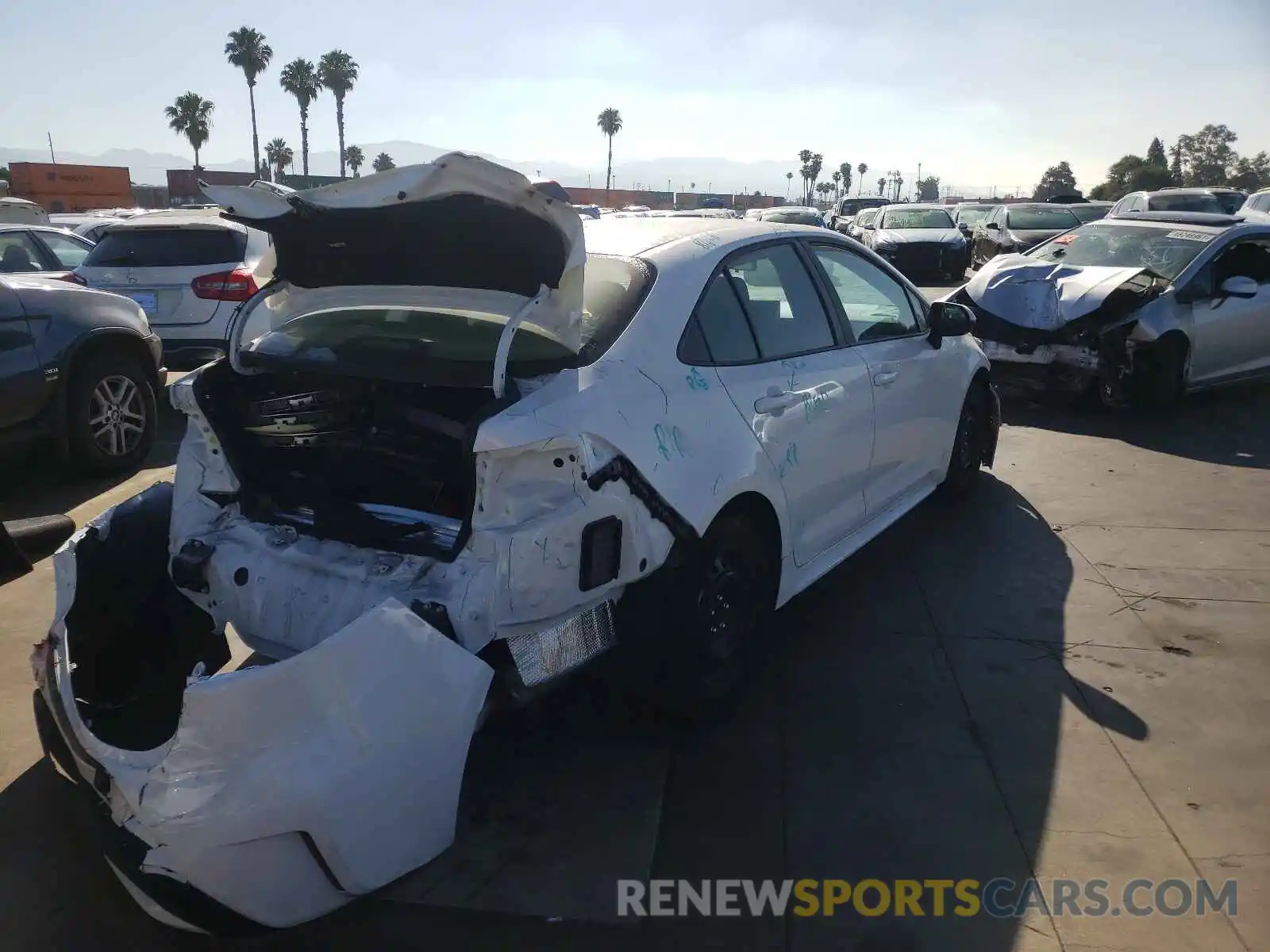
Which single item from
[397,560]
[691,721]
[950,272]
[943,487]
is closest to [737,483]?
[691,721]

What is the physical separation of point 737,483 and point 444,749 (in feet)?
4.53

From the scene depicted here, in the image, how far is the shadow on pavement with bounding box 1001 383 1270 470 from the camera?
7.33 meters

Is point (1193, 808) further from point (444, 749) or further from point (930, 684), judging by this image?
point (444, 749)

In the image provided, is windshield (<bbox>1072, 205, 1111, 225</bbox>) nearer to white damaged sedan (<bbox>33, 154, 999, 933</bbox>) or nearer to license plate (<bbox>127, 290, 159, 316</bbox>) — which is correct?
license plate (<bbox>127, 290, 159, 316</bbox>)

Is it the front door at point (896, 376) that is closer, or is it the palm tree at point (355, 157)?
the front door at point (896, 376)

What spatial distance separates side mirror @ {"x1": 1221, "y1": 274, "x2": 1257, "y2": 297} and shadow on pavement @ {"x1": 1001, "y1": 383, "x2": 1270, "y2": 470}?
1050mm

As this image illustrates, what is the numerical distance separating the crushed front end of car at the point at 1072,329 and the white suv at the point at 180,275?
6556mm

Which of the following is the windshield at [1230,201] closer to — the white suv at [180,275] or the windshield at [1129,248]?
the windshield at [1129,248]

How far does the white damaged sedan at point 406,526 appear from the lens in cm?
222

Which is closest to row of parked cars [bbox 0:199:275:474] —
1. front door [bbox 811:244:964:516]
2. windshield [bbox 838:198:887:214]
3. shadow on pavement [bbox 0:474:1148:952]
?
shadow on pavement [bbox 0:474:1148:952]

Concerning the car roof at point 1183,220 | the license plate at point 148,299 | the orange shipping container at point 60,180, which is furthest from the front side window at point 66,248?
the orange shipping container at point 60,180

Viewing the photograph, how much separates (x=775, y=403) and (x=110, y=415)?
16.6ft

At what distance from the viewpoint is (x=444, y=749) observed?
2414 mm
